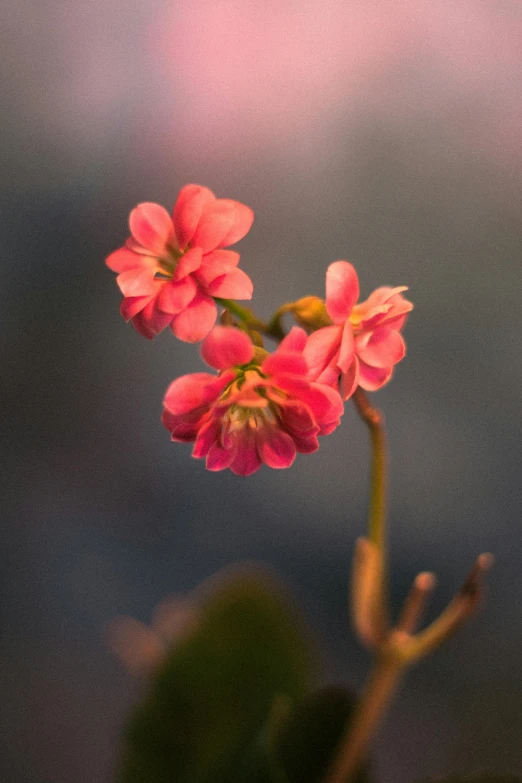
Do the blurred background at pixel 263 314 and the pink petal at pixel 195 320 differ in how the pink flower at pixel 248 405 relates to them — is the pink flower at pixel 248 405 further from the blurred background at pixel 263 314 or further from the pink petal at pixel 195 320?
the blurred background at pixel 263 314

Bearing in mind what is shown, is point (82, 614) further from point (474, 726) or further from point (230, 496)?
point (474, 726)

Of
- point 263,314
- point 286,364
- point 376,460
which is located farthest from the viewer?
point 263,314

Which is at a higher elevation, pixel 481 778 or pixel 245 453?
pixel 245 453

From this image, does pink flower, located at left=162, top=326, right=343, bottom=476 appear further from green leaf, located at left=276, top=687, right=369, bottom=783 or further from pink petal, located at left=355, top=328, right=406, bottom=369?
green leaf, located at left=276, top=687, right=369, bottom=783

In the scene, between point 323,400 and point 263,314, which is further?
point 263,314

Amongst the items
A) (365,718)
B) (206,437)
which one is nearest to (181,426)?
(206,437)

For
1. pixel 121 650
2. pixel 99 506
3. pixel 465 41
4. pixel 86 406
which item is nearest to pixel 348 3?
pixel 465 41

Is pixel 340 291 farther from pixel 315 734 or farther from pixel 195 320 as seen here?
pixel 315 734

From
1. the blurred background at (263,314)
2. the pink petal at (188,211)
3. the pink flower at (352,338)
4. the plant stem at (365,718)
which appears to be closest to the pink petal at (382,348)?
the pink flower at (352,338)
